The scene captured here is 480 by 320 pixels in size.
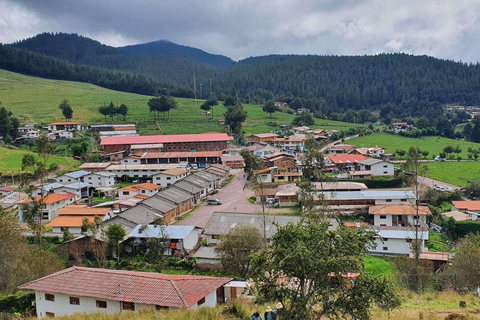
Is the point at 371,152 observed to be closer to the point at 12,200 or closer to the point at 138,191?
the point at 138,191

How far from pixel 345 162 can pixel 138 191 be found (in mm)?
23754

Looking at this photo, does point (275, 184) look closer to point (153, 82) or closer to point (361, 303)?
point (361, 303)

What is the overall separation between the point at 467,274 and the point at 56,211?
94.0 feet

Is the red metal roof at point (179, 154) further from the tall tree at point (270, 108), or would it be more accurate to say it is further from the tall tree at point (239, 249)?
the tall tree at point (270, 108)

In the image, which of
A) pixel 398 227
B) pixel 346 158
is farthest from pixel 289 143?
pixel 398 227

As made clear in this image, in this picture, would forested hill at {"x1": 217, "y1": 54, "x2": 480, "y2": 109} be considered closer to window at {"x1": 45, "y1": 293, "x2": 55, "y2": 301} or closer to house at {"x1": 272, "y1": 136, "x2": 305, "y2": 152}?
house at {"x1": 272, "y1": 136, "x2": 305, "y2": 152}

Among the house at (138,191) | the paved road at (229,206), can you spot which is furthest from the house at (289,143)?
the house at (138,191)

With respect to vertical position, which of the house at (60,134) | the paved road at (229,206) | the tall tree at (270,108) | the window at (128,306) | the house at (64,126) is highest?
the tall tree at (270,108)

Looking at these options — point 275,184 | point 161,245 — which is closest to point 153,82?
point 275,184

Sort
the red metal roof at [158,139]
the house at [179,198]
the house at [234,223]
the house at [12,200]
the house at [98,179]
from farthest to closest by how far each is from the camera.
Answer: the red metal roof at [158,139] → the house at [98,179] → the house at [179,198] → the house at [12,200] → the house at [234,223]

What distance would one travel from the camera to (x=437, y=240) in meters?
27.7

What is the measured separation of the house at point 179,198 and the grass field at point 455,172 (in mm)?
24698

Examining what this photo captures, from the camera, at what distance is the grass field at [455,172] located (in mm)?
42969

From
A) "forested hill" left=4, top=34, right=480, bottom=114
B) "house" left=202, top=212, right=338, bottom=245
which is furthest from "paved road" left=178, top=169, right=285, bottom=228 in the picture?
"forested hill" left=4, top=34, right=480, bottom=114
